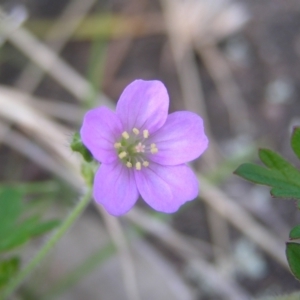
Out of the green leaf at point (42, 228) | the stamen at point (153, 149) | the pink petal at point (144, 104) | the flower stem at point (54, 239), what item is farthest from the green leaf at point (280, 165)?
the green leaf at point (42, 228)

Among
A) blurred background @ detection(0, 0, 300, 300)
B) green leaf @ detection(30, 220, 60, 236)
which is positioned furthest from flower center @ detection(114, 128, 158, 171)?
blurred background @ detection(0, 0, 300, 300)

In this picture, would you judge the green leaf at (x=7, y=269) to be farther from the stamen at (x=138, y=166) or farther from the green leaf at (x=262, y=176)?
the green leaf at (x=262, y=176)

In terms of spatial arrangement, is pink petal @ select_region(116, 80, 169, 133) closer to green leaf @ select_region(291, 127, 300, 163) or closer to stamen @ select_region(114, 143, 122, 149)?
stamen @ select_region(114, 143, 122, 149)

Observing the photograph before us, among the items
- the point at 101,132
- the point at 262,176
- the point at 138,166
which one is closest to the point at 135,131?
the point at 138,166

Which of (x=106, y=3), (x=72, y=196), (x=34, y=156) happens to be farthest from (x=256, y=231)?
(x=106, y=3)

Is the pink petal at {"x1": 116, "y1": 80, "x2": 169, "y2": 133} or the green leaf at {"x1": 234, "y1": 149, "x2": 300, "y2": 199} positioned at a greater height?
the pink petal at {"x1": 116, "y1": 80, "x2": 169, "y2": 133}

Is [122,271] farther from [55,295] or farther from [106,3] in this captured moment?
[106,3]
